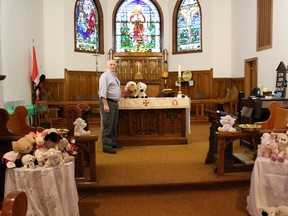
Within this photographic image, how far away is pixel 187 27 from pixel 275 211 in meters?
10.1

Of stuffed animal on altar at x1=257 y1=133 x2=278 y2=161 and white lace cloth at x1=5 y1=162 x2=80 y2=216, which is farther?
stuffed animal on altar at x1=257 y1=133 x2=278 y2=161

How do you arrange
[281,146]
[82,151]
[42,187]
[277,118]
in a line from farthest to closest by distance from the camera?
1. [277,118]
2. [82,151]
3. [281,146]
4. [42,187]

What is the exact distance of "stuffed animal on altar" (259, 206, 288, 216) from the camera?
2678 millimetres

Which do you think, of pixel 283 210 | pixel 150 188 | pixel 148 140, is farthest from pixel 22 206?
pixel 148 140

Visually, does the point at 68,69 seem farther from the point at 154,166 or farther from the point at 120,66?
the point at 154,166

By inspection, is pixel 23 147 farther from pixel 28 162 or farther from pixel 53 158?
pixel 53 158

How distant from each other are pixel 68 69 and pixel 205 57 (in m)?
5.03

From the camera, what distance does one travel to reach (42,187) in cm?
253

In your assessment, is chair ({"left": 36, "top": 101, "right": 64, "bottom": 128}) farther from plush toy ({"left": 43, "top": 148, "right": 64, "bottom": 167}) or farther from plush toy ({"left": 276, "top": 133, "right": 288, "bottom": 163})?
plush toy ({"left": 276, "top": 133, "right": 288, "bottom": 163})

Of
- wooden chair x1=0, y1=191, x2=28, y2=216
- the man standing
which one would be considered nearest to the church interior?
wooden chair x1=0, y1=191, x2=28, y2=216

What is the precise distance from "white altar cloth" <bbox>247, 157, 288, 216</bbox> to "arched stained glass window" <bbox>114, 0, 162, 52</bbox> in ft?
32.2

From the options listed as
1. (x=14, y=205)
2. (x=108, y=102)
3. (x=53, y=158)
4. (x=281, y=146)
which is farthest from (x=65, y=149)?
(x=108, y=102)

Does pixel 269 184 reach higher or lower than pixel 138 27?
lower

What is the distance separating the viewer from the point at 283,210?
2682mm
